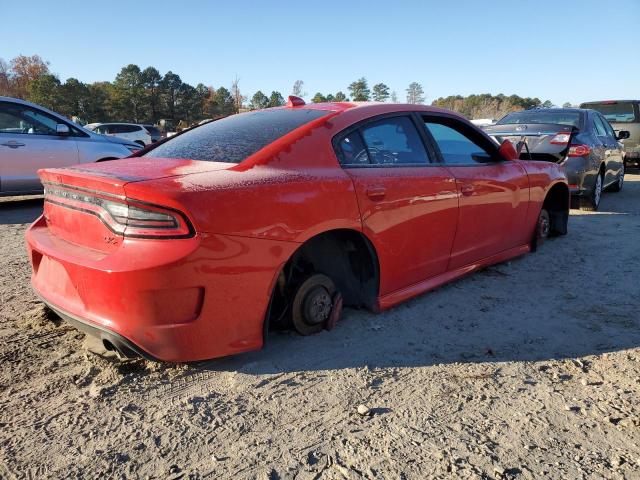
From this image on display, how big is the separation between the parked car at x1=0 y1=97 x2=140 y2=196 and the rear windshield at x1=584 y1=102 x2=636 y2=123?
11.7m

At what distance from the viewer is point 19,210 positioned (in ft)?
24.7

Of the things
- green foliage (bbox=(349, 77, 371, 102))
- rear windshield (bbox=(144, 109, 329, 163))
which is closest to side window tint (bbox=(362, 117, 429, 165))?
rear windshield (bbox=(144, 109, 329, 163))

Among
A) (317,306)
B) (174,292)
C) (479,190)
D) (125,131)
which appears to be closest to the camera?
(174,292)

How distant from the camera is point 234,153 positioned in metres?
2.74

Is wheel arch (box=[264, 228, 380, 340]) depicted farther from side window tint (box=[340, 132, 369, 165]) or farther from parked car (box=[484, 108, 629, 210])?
parked car (box=[484, 108, 629, 210])

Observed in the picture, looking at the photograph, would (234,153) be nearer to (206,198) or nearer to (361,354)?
(206,198)

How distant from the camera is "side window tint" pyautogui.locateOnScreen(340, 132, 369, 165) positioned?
2907 mm

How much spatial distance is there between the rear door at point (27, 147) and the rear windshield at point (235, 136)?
493 cm

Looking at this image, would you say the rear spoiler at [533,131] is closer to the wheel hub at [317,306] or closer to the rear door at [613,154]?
the rear door at [613,154]

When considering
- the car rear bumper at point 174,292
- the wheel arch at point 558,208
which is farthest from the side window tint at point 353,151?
the wheel arch at point 558,208

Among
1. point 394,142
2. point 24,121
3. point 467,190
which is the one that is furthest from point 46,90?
point 467,190

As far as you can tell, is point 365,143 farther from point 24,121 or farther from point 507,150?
point 24,121

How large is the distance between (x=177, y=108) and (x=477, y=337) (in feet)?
211

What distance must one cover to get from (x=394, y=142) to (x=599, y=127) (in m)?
6.40
